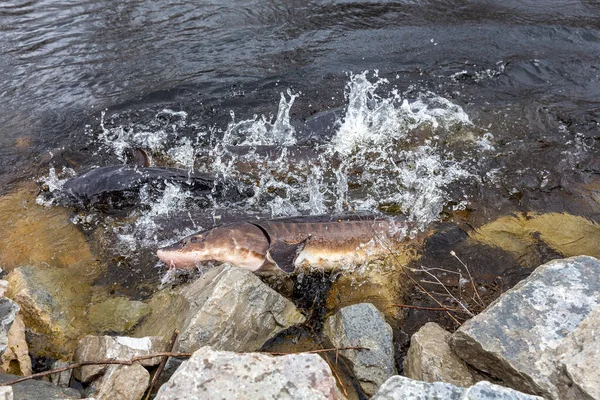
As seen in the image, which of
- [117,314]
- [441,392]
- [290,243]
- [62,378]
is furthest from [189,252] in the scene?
[441,392]

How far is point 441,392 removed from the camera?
2184 millimetres

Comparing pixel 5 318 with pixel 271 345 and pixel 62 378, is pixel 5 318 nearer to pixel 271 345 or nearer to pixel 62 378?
pixel 62 378

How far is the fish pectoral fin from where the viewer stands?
3984 millimetres

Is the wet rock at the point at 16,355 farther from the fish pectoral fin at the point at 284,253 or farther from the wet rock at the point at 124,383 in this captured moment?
the fish pectoral fin at the point at 284,253

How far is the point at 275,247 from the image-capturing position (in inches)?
162

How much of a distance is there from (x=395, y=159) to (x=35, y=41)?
257 inches

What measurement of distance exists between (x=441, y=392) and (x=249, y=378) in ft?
2.81

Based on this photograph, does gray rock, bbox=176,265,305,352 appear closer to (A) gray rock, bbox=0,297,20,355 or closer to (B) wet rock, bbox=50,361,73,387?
(B) wet rock, bbox=50,361,73,387

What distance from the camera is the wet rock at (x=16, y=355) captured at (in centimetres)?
310

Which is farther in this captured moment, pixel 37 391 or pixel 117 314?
pixel 117 314

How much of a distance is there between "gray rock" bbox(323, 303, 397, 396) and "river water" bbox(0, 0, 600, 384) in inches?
64.8

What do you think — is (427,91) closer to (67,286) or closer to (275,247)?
(275,247)

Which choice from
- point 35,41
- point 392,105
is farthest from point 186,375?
point 35,41

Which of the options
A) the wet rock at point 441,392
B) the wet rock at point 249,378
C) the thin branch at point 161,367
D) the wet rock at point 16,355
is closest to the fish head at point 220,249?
the thin branch at point 161,367
